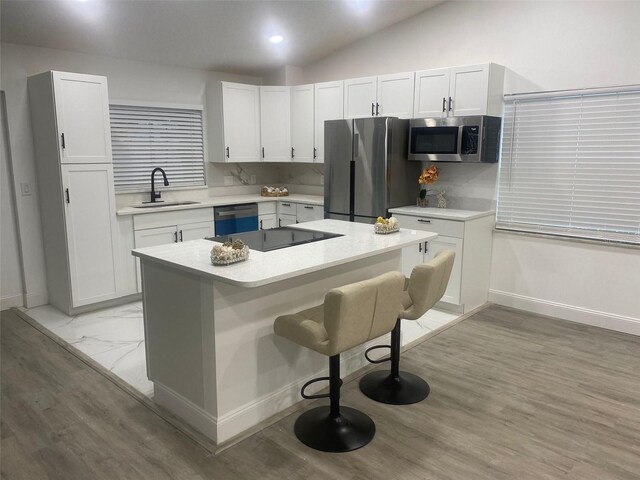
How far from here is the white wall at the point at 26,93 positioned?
427 centimetres

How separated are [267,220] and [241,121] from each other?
123 centimetres

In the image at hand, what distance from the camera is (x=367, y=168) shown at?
476 centimetres

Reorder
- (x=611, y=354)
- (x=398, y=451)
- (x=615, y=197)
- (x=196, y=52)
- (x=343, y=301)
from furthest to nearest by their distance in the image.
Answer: (x=196, y=52) → (x=615, y=197) → (x=611, y=354) → (x=398, y=451) → (x=343, y=301)

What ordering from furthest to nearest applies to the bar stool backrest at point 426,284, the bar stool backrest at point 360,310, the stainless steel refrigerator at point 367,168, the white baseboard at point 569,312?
the stainless steel refrigerator at point 367,168 < the white baseboard at point 569,312 < the bar stool backrest at point 426,284 < the bar stool backrest at point 360,310

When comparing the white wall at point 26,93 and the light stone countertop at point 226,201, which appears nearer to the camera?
the white wall at point 26,93

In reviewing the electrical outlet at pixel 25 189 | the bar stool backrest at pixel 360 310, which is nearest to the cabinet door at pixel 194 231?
the electrical outlet at pixel 25 189

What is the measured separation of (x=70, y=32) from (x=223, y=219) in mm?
2261

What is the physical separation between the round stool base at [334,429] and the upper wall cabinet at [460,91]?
2977 millimetres

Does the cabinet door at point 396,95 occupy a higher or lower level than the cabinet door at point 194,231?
higher

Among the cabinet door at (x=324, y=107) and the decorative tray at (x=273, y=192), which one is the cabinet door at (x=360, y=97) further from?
the decorative tray at (x=273, y=192)

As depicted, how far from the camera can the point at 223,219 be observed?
534cm

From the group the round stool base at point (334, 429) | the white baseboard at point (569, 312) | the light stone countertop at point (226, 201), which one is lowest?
the round stool base at point (334, 429)

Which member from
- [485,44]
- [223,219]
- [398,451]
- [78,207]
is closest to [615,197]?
[485,44]

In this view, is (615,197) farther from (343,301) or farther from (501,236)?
(343,301)
